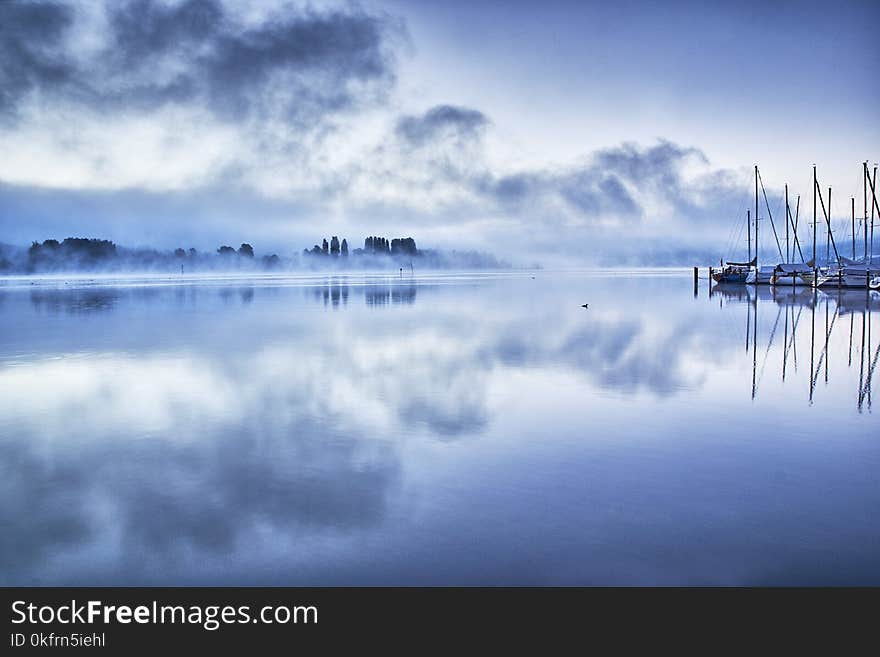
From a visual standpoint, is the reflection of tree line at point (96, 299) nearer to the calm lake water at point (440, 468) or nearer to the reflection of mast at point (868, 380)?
the calm lake water at point (440, 468)

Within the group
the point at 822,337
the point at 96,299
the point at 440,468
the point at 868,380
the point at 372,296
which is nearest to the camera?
the point at 440,468

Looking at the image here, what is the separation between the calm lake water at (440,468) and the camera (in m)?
5.12

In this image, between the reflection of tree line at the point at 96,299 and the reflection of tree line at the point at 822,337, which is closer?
the reflection of tree line at the point at 822,337

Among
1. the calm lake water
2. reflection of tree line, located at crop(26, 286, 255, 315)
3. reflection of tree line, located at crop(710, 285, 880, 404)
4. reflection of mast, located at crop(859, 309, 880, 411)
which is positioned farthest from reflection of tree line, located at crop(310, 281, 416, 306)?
reflection of mast, located at crop(859, 309, 880, 411)

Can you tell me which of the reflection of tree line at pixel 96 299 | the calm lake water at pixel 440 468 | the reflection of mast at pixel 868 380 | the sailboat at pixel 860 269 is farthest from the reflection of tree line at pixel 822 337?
the reflection of tree line at pixel 96 299

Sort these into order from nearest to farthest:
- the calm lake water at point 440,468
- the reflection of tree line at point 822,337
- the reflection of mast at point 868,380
→ the calm lake water at point 440,468, the reflection of mast at point 868,380, the reflection of tree line at point 822,337

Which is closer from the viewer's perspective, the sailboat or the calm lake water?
the calm lake water

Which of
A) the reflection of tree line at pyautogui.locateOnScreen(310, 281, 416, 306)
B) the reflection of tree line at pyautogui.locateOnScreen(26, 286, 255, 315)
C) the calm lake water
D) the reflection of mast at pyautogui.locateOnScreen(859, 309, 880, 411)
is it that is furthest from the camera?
the reflection of tree line at pyautogui.locateOnScreen(310, 281, 416, 306)

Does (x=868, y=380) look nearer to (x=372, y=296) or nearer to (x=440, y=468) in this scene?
(x=440, y=468)

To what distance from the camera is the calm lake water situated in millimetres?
5117

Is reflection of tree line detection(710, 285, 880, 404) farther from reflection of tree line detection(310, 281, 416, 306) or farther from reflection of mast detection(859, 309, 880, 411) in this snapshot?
reflection of tree line detection(310, 281, 416, 306)

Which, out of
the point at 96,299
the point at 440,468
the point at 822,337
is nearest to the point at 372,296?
the point at 96,299

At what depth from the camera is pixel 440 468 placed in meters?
7.50
